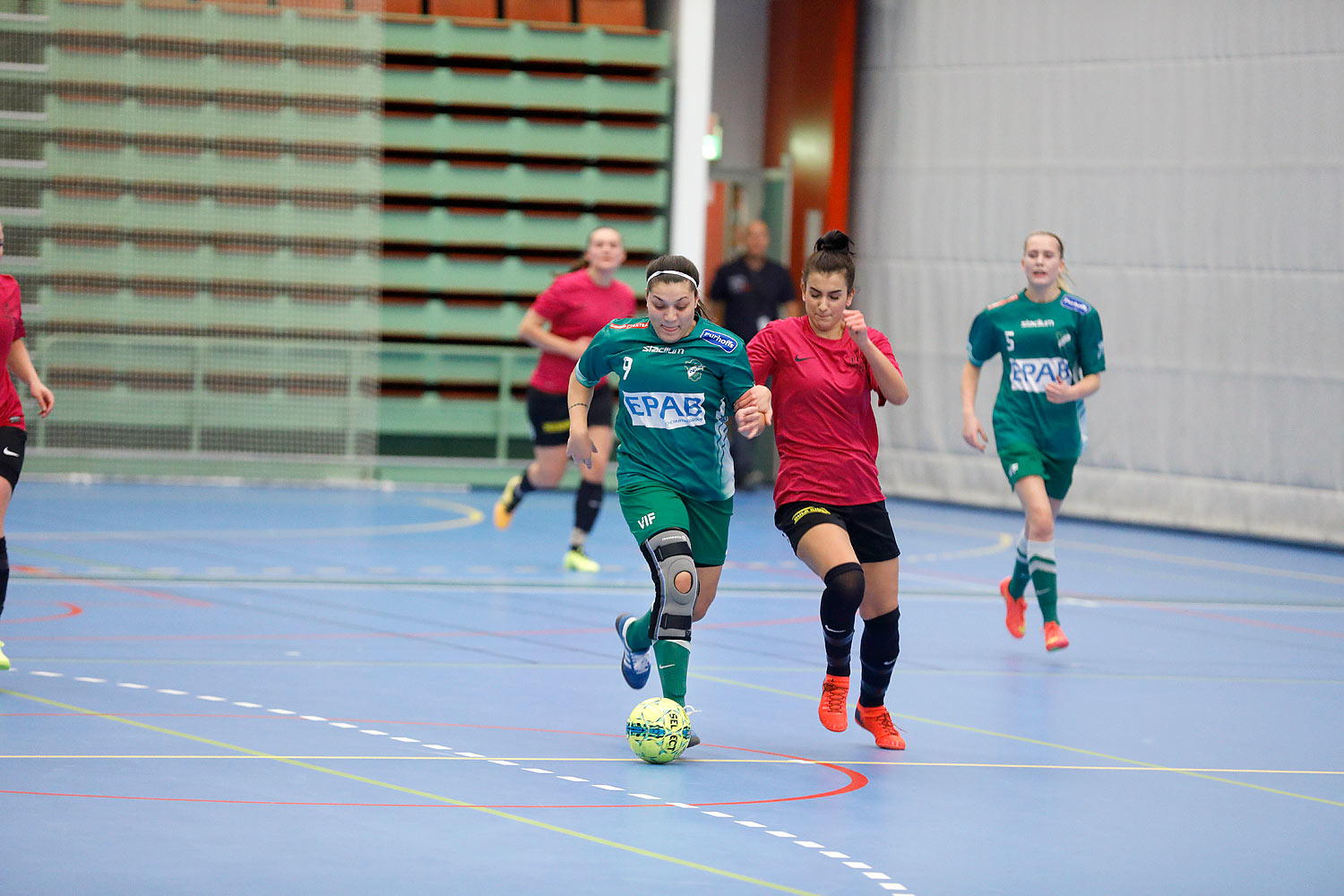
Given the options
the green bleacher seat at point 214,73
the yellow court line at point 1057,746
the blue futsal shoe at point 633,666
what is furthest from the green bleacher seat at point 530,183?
the blue futsal shoe at point 633,666

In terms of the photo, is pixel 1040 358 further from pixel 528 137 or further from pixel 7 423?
pixel 528 137

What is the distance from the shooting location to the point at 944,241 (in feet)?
51.4

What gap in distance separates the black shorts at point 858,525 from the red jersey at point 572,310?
461cm

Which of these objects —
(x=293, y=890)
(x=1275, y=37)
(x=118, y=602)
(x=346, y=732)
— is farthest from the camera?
(x=1275, y=37)

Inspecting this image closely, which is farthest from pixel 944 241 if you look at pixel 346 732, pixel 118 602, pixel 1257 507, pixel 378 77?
pixel 346 732

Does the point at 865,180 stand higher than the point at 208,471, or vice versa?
the point at 865,180

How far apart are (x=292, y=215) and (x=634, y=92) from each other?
3272mm

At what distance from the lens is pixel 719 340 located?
18.2ft

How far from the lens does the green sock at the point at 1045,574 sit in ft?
25.8

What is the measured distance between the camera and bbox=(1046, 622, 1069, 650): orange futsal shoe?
25.1 ft

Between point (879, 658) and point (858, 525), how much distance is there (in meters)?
0.46

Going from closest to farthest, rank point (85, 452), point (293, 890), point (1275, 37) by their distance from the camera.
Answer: point (293, 890) < point (1275, 37) < point (85, 452)

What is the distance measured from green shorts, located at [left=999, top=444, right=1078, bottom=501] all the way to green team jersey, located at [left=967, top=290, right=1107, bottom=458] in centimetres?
3

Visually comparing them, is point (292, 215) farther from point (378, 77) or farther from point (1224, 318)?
point (1224, 318)
